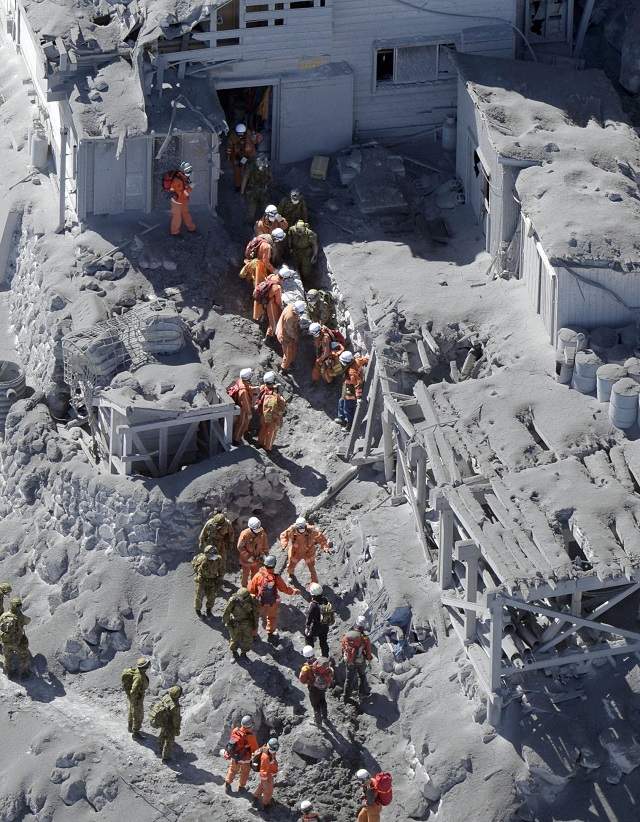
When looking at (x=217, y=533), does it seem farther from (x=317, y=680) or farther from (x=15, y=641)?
(x=15, y=641)

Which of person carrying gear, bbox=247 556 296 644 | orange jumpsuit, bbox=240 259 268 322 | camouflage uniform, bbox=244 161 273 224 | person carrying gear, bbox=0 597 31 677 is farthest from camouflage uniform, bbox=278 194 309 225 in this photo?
person carrying gear, bbox=0 597 31 677

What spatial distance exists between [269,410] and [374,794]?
9244mm

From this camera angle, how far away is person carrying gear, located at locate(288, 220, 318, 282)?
49062mm

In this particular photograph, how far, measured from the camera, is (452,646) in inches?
1624

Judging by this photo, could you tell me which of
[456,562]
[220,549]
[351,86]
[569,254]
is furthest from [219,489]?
[351,86]

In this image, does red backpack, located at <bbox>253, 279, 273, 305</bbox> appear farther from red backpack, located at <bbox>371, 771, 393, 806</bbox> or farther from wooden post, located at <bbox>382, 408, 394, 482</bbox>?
red backpack, located at <bbox>371, 771, 393, 806</bbox>

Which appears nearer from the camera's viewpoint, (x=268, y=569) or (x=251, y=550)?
(x=268, y=569)

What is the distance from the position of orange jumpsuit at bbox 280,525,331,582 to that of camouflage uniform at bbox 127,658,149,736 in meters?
3.51

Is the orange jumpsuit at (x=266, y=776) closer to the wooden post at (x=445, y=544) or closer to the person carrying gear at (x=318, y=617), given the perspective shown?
the person carrying gear at (x=318, y=617)

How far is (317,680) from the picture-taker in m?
41.1

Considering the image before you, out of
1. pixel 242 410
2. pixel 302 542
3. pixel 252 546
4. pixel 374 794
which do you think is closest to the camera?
pixel 374 794

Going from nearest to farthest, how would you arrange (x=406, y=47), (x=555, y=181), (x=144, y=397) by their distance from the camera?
(x=144, y=397), (x=555, y=181), (x=406, y=47)

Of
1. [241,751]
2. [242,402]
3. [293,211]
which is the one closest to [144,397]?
[242,402]

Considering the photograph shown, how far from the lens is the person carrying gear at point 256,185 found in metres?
50.9
